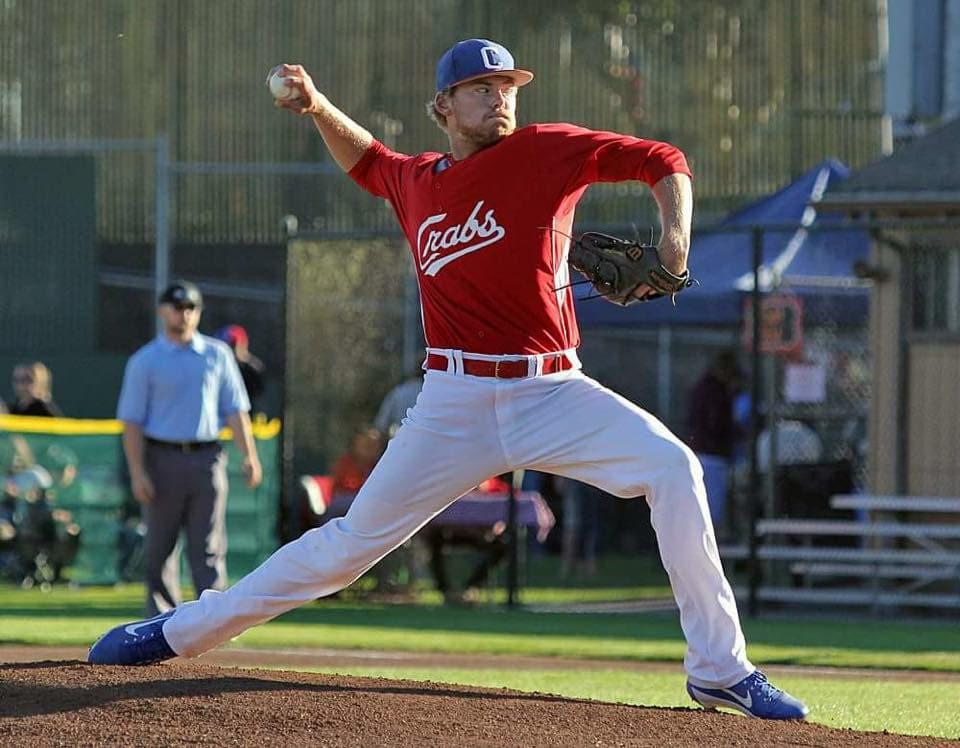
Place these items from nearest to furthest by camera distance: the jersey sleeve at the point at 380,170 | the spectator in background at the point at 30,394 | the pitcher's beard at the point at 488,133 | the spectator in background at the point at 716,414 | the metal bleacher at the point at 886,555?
the pitcher's beard at the point at 488,133 < the jersey sleeve at the point at 380,170 < the metal bleacher at the point at 886,555 < the spectator in background at the point at 30,394 < the spectator in background at the point at 716,414

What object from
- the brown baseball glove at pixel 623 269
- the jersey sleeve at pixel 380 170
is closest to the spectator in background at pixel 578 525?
the jersey sleeve at pixel 380 170

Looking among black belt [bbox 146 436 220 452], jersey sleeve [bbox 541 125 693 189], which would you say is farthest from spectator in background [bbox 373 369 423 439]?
jersey sleeve [bbox 541 125 693 189]

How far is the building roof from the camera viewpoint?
13.9m

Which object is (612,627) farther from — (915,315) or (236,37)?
(236,37)

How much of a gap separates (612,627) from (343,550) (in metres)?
6.67

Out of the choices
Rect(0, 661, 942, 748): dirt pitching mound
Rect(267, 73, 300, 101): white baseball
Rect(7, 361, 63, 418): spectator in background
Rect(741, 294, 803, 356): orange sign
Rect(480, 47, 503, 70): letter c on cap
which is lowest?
Rect(0, 661, 942, 748): dirt pitching mound

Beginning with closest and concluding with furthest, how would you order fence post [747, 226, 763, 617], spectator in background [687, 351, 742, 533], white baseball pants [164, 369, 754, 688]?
white baseball pants [164, 369, 754, 688] → fence post [747, 226, 763, 617] → spectator in background [687, 351, 742, 533]

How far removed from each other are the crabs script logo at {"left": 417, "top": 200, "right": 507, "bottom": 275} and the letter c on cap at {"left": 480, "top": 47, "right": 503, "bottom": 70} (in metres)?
0.46

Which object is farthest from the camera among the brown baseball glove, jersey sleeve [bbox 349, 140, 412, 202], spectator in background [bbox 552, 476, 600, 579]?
spectator in background [bbox 552, 476, 600, 579]

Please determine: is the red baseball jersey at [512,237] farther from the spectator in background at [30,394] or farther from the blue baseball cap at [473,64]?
the spectator in background at [30,394]

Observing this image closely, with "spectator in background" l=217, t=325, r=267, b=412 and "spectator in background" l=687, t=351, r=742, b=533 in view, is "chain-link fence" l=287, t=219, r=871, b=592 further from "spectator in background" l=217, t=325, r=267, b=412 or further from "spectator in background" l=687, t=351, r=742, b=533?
"spectator in background" l=217, t=325, r=267, b=412

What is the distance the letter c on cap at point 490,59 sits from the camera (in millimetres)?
6430

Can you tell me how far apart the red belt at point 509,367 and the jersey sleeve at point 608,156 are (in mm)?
600

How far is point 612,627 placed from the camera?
1292 cm
